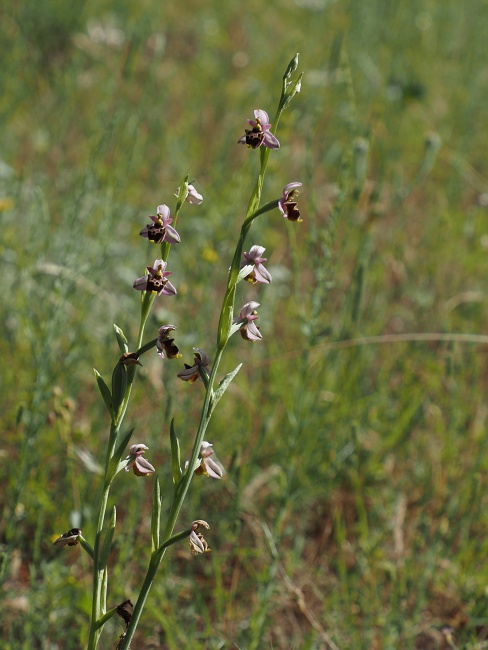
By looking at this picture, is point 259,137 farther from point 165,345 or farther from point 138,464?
point 138,464

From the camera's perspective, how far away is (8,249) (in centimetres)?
317

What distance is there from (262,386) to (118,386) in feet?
5.74

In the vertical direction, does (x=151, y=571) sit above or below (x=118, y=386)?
below

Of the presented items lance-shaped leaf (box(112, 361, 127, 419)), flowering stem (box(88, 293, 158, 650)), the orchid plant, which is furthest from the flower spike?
lance-shaped leaf (box(112, 361, 127, 419))

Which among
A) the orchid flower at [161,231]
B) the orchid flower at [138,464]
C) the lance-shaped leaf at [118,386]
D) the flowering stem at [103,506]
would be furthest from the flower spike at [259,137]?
the orchid flower at [138,464]

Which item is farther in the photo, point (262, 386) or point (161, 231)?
point (262, 386)

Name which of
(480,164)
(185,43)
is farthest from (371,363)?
(185,43)

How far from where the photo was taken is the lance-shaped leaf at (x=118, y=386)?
1.26m

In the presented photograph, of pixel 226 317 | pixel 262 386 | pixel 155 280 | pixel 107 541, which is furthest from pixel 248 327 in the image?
pixel 262 386

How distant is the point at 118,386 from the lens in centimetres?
127

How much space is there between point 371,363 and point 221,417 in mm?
734

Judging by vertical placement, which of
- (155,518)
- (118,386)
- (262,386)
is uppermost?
(262,386)

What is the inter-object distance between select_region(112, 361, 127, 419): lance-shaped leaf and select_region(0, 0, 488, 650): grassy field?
1.15 ft

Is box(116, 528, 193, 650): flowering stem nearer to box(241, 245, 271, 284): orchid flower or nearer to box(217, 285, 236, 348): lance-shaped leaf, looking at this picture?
box(217, 285, 236, 348): lance-shaped leaf
